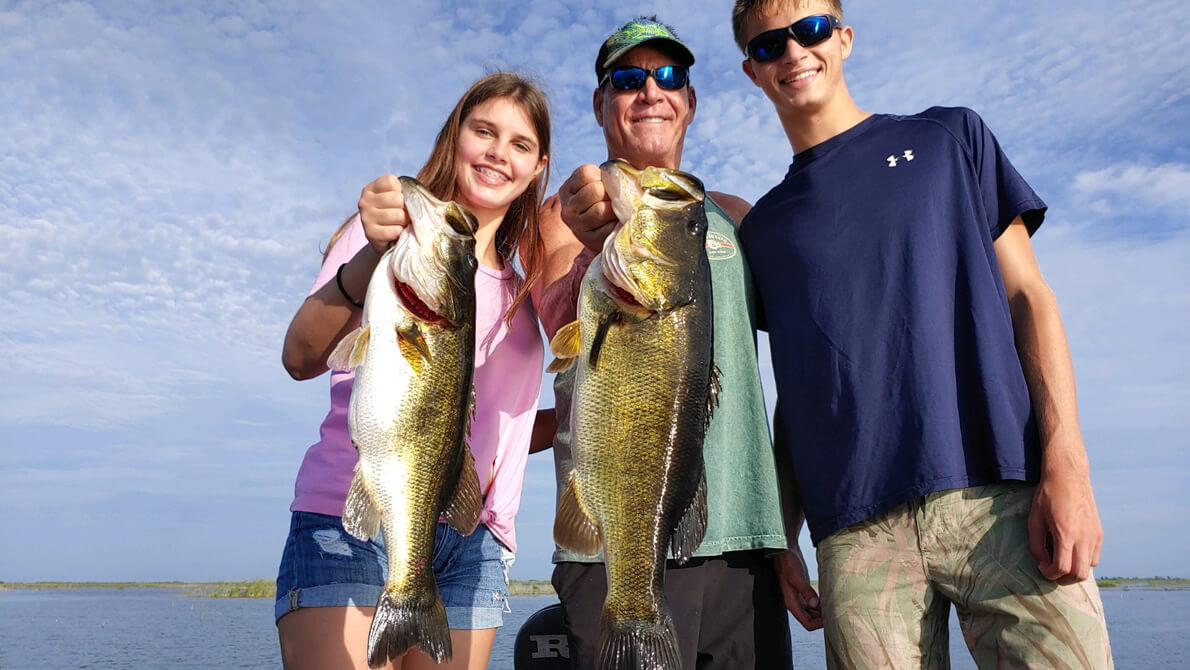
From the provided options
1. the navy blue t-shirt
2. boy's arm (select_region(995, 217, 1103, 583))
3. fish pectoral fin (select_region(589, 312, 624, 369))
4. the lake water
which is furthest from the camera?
the lake water

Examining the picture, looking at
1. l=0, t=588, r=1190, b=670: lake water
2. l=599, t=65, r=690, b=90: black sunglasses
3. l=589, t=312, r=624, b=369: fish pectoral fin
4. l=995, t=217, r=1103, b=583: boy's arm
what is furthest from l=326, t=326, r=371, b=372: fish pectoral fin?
l=0, t=588, r=1190, b=670: lake water

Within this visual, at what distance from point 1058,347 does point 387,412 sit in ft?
9.73

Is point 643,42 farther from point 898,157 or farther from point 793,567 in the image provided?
point 793,567

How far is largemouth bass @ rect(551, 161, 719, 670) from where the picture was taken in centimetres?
322

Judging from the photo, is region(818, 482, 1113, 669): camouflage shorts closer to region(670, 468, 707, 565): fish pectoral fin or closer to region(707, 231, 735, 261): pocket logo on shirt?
region(670, 468, 707, 565): fish pectoral fin

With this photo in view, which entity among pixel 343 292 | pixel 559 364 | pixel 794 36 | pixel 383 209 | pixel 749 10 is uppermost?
pixel 749 10

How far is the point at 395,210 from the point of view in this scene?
3305mm

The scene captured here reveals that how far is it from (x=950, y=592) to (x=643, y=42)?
10.7ft

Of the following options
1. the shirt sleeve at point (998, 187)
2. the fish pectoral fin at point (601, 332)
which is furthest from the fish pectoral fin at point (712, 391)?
the shirt sleeve at point (998, 187)

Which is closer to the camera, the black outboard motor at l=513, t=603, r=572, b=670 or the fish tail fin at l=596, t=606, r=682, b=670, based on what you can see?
the fish tail fin at l=596, t=606, r=682, b=670

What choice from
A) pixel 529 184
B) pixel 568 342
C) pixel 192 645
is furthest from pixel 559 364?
pixel 192 645

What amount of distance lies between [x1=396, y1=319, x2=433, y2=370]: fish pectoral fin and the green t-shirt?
2.57ft

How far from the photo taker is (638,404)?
3236 mm

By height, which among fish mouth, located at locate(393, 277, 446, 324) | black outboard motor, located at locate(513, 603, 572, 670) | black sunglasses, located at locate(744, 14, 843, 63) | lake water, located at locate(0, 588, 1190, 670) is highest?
black sunglasses, located at locate(744, 14, 843, 63)
